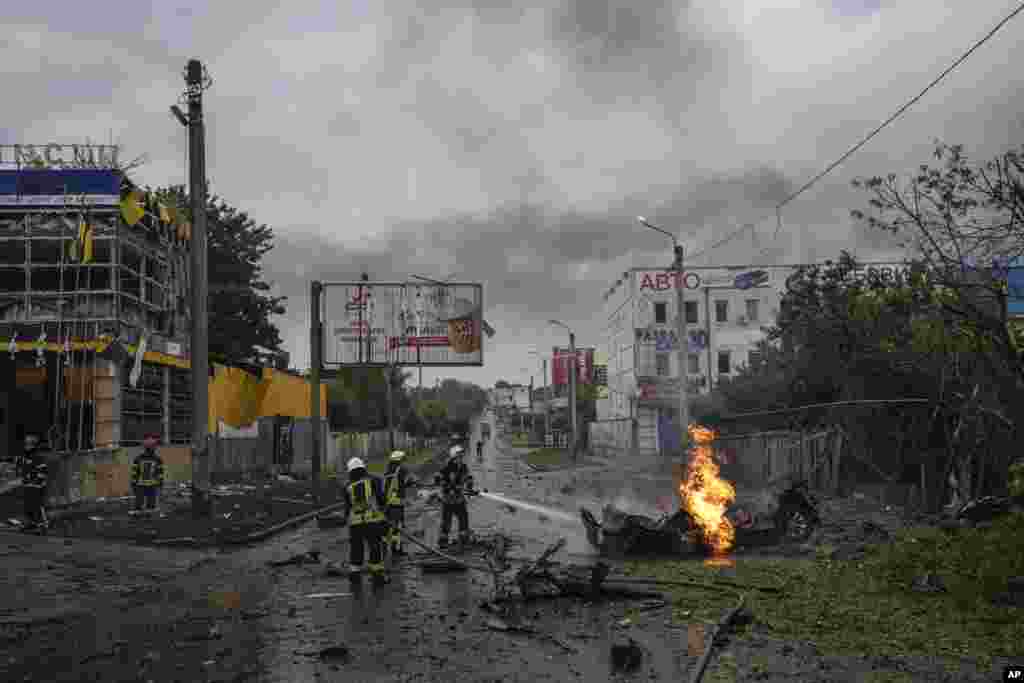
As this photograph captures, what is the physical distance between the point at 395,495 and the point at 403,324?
22.5m

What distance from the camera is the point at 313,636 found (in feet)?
28.1

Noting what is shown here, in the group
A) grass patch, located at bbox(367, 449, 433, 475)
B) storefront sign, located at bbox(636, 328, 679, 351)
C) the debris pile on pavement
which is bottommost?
grass patch, located at bbox(367, 449, 433, 475)

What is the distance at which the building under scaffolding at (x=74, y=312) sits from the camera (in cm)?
2328

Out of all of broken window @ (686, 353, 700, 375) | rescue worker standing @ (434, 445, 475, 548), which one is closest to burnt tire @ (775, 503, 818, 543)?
rescue worker standing @ (434, 445, 475, 548)

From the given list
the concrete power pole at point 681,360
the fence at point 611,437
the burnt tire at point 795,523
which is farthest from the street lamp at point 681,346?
the fence at point 611,437

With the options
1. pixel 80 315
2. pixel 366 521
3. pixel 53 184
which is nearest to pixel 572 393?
pixel 80 315

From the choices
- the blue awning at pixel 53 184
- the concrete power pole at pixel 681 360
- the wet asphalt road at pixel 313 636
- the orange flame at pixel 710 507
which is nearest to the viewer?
the wet asphalt road at pixel 313 636

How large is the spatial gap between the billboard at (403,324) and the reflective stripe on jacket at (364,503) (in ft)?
75.5

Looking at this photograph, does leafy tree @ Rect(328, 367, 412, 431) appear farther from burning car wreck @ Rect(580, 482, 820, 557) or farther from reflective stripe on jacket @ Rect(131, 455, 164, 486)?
burning car wreck @ Rect(580, 482, 820, 557)

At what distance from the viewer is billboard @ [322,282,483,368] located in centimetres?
3444

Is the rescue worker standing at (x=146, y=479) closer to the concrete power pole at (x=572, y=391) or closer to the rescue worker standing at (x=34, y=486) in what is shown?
the rescue worker standing at (x=34, y=486)

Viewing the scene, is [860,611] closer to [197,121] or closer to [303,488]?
[197,121]

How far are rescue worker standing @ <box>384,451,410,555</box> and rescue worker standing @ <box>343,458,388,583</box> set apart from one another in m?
0.27

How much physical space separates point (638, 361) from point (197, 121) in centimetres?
4783
